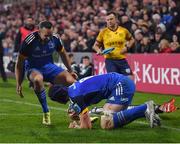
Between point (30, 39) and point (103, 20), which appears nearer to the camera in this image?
point (30, 39)

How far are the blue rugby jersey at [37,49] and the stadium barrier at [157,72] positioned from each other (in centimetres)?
623

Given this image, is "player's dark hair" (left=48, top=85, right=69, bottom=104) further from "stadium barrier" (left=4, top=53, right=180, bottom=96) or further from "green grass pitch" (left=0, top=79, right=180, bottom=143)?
"stadium barrier" (left=4, top=53, right=180, bottom=96)

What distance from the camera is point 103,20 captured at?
22.4 meters

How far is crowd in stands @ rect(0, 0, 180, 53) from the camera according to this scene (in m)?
18.0

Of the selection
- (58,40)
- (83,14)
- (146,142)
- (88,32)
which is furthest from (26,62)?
(83,14)

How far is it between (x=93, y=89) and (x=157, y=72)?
777 centimetres

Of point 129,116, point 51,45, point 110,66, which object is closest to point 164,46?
point 110,66

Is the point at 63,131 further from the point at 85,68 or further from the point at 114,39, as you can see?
the point at 85,68

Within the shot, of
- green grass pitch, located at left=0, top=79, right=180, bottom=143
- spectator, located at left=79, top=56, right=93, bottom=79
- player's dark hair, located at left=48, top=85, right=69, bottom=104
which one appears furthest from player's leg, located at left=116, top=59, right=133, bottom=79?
spectator, located at left=79, top=56, right=93, bottom=79

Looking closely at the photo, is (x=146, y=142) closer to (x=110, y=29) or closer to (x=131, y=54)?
(x=110, y=29)

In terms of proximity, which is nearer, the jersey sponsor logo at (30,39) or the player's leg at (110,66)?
the jersey sponsor logo at (30,39)

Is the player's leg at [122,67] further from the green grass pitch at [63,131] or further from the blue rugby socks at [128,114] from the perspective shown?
the blue rugby socks at [128,114]

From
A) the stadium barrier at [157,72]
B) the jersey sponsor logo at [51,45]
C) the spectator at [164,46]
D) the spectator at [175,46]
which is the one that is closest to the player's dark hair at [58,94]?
the jersey sponsor logo at [51,45]

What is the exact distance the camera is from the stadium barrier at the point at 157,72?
15828 mm
